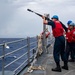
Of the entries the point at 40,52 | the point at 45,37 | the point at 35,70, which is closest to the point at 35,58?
the point at 40,52

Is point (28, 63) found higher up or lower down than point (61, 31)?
lower down

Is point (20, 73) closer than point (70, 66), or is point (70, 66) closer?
point (20, 73)

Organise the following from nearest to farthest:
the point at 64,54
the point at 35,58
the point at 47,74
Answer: the point at 47,74
the point at 64,54
the point at 35,58

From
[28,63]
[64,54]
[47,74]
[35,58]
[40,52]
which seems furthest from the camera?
[40,52]

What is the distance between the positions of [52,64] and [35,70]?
5.03ft

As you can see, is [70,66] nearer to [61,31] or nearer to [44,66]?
[44,66]

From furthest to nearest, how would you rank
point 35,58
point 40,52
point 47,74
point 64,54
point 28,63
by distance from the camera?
point 40,52 < point 35,58 < point 28,63 < point 64,54 < point 47,74

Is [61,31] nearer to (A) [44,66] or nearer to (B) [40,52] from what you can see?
(A) [44,66]

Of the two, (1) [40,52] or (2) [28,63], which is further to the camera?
(1) [40,52]

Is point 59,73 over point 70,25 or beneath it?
beneath

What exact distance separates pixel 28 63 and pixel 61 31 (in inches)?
79.7

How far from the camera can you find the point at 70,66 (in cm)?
1066

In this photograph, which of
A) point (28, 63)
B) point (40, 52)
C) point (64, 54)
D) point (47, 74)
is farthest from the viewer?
point (40, 52)

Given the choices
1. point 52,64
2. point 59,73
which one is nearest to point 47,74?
point 59,73
